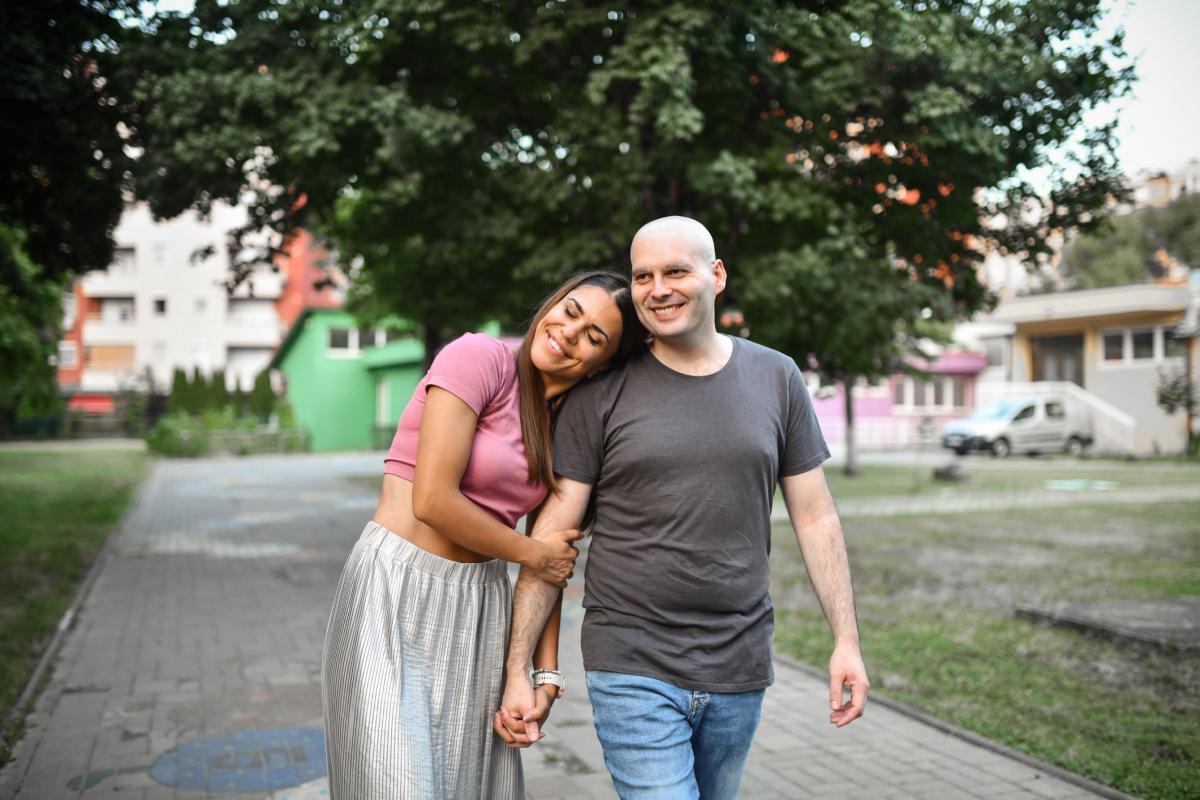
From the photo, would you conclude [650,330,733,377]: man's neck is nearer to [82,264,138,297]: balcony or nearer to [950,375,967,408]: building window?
[950,375,967,408]: building window

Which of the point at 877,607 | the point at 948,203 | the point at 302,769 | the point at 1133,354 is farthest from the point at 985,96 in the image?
the point at 1133,354

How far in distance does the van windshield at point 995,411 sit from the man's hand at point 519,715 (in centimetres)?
3329

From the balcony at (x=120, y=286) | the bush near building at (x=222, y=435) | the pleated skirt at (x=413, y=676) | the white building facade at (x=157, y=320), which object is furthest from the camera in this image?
the white building facade at (x=157, y=320)

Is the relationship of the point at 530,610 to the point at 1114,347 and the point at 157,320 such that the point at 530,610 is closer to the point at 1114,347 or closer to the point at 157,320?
the point at 1114,347

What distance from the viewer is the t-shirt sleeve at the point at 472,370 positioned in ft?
8.11

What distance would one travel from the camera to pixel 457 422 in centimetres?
246

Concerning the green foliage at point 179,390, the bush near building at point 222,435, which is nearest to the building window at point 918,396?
the bush near building at point 222,435

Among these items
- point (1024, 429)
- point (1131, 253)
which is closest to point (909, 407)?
point (1024, 429)

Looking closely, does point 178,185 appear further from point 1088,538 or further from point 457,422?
point 1088,538

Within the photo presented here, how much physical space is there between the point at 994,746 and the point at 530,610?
11.3 feet

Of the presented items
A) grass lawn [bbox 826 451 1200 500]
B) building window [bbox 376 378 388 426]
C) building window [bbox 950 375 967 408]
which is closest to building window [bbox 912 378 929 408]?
building window [bbox 950 375 967 408]

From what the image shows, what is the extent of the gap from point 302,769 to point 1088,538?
Result: 35.5 feet

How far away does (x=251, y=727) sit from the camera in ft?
18.1

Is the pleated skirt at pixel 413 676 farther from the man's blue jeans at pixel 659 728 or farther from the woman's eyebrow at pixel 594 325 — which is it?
the woman's eyebrow at pixel 594 325
